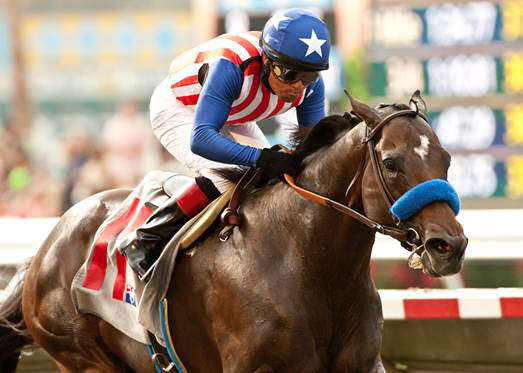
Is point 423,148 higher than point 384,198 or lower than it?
higher

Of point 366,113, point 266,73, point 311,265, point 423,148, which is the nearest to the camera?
point 423,148

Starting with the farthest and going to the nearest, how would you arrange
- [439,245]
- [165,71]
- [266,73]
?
[165,71], [266,73], [439,245]

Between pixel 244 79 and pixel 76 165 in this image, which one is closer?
pixel 244 79

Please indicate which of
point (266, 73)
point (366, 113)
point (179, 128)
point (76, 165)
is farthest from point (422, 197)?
point (76, 165)

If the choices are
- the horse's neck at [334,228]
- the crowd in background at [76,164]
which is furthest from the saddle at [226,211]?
the crowd in background at [76,164]

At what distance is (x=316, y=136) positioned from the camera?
3.98 m

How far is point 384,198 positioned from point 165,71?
1134 centimetres

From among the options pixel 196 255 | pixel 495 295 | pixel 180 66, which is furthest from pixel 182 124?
pixel 495 295

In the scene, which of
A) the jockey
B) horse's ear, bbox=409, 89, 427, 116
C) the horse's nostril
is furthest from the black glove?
the horse's nostril

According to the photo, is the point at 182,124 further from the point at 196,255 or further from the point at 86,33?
the point at 86,33

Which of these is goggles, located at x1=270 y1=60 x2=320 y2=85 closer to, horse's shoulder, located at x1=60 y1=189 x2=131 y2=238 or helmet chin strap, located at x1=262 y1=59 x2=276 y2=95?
helmet chin strap, located at x1=262 y1=59 x2=276 y2=95

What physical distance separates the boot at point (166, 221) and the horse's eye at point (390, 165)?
0.80 m

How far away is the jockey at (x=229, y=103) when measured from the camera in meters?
3.93

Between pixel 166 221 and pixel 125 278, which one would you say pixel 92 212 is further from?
pixel 166 221
